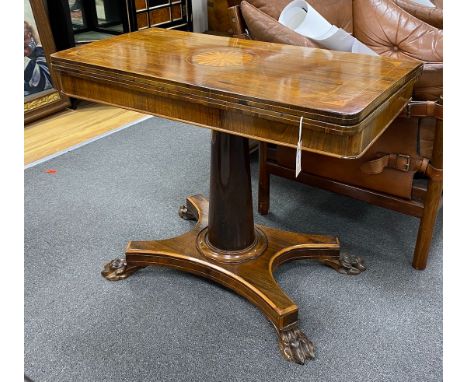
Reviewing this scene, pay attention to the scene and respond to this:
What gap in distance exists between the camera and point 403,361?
47.2 inches

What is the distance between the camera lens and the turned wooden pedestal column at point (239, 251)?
1.24m

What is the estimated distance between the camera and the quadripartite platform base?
126cm

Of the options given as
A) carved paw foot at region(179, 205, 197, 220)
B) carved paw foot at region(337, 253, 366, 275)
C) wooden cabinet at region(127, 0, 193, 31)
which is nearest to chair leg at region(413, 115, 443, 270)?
carved paw foot at region(337, 253, 366, 275)

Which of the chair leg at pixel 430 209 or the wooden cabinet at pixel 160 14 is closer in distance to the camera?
the chair leg at pixel 430 209

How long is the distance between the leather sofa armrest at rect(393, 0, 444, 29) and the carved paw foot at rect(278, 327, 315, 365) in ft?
5.06

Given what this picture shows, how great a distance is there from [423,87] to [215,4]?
338 cm

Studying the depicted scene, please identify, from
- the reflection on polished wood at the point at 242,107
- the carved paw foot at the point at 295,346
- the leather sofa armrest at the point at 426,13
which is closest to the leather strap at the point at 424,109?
the reflection on polished wood at the point at 242,107

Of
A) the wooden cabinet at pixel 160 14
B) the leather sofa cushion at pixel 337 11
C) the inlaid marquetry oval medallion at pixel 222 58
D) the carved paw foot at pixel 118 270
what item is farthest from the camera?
the wooden cabinet at pixel 160 14

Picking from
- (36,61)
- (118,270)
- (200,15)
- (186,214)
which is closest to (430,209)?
(186,214)

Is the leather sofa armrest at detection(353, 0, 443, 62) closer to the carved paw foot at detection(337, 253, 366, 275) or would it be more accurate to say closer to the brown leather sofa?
the brown leather sofa

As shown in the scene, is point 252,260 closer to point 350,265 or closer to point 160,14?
point 350,265

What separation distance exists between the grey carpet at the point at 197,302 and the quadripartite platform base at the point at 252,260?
53 millimetres

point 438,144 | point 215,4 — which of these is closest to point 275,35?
point 438,144

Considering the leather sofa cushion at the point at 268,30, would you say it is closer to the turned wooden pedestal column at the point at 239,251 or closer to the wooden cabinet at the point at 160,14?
the turned wooden pedestal column at the point at 239,251
